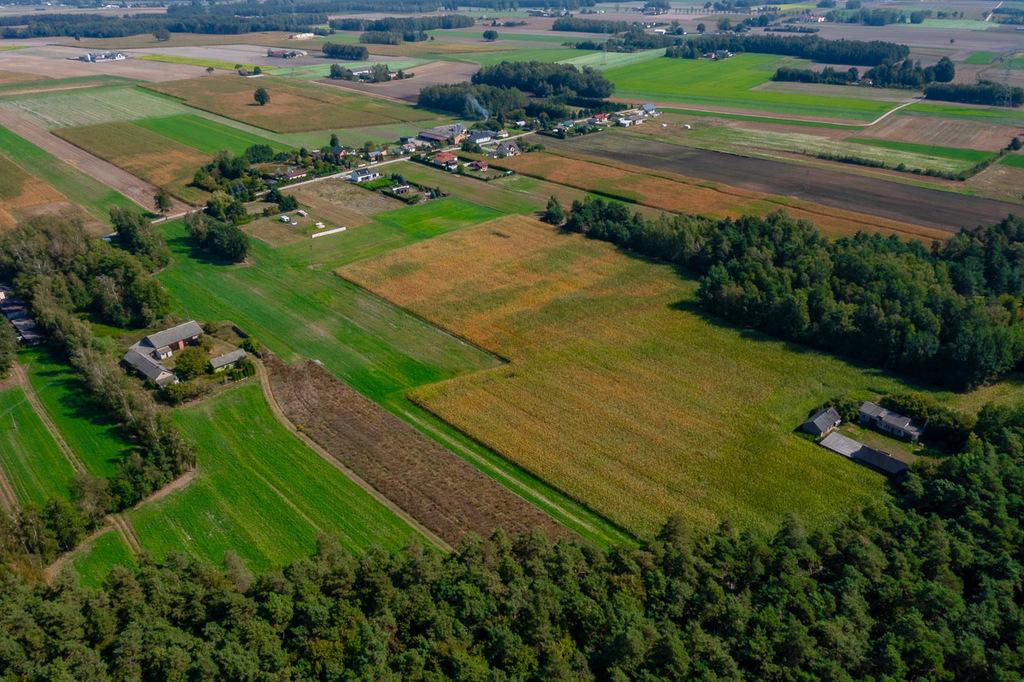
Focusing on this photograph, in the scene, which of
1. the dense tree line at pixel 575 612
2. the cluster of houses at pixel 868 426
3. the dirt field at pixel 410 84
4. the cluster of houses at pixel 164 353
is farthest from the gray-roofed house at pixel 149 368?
the dirt field at pixel 410 84

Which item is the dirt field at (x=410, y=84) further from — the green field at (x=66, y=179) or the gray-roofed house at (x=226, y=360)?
the gray-roofed house at (x=226, y=360)

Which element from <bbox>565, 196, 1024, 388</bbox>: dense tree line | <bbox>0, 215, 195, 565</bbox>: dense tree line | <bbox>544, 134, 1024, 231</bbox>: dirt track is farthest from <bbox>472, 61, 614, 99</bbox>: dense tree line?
<bbox>0, 215, 195, 565</bbox>: dense tree line

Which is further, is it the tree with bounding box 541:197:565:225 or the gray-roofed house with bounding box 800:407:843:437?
the tree with bounding box 541:197:565:225

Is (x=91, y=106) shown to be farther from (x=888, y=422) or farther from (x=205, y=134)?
(x=888, y=422)

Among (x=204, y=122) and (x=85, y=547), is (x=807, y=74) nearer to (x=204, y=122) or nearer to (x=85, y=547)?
(x=204, y=122)

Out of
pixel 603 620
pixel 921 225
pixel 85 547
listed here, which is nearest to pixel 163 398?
pixel 85 547

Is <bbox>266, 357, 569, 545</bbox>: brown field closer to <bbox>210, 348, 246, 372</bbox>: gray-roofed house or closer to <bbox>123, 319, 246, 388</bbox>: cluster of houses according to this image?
<bbox>210, 348, 246, 372</bbox>: gray-roofed house
